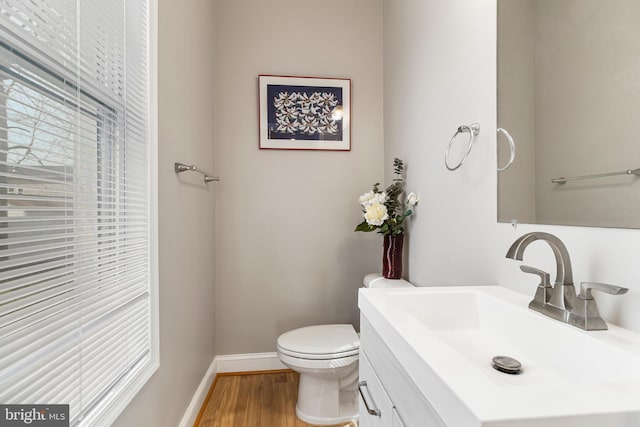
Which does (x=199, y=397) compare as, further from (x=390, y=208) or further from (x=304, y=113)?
(x=304, y=113)

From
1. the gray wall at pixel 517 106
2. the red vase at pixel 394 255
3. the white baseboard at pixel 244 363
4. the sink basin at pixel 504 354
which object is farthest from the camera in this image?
the white baseboard at pixel 244 363

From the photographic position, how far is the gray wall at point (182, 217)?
1.22m

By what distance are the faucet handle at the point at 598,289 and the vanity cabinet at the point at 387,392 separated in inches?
16.2

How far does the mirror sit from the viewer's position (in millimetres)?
672

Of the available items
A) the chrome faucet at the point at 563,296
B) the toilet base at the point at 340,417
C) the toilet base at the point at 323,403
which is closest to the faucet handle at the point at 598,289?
the chrome faucet at the point at 563,296

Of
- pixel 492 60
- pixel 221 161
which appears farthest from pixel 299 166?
pixel 492 60

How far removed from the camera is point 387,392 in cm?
75

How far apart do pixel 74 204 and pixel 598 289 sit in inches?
45.6

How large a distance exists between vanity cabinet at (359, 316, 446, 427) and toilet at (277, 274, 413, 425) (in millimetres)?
544

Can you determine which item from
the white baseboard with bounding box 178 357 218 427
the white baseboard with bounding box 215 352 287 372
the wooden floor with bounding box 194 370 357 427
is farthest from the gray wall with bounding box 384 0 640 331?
the white baseboard with bounding box 178 357 218 427

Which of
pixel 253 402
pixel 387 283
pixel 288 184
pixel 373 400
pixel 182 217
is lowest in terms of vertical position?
pixel 253 402

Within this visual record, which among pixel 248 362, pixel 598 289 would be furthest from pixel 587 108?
pixel 248 362

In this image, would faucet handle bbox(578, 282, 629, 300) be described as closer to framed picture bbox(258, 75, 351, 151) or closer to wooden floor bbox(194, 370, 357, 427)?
wooden floor bbox(194, 370, 357, 427)

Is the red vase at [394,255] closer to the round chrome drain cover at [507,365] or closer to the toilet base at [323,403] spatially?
the toilet base at [323,403]
